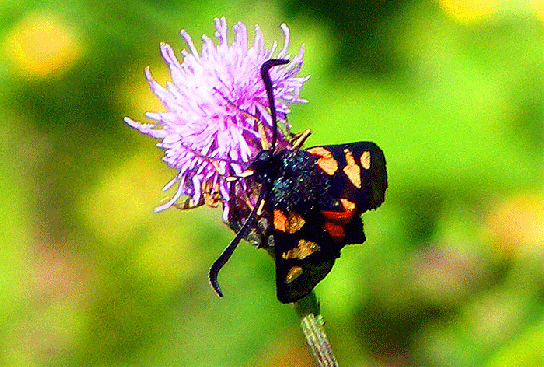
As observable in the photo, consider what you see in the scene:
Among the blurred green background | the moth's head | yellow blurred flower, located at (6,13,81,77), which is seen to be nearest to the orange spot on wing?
the moth's head

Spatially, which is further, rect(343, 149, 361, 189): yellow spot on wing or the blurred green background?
the blurred green background

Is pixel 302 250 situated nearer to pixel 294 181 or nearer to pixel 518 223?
pixel 294 181

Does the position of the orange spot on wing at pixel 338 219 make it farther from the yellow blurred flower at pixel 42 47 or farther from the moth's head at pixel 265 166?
the yellow blurred flower at pixel 42 47

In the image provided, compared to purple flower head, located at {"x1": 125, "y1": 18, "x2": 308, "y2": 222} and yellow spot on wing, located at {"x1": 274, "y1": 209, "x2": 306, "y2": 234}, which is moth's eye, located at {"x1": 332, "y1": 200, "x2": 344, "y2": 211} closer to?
yellow spot on wing, located at {"x1": 274, "y1": 209, "x2": 306, "y2": 234}

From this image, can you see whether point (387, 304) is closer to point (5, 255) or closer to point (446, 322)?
point (446, 322)

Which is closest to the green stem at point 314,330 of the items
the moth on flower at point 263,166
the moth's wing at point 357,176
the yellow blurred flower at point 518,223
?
→ the moth on flower at point 263,166

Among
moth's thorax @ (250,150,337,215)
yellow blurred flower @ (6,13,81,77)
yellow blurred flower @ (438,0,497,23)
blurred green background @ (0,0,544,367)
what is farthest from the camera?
yellow blurred flower @ (6,13,81,77)

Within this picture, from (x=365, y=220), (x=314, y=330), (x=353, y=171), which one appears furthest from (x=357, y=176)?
(x=365, y=220)
